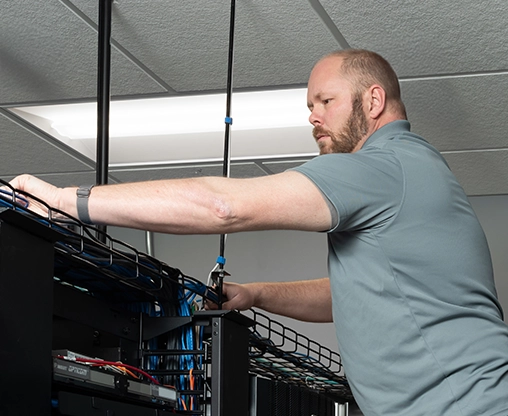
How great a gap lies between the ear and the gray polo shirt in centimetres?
21

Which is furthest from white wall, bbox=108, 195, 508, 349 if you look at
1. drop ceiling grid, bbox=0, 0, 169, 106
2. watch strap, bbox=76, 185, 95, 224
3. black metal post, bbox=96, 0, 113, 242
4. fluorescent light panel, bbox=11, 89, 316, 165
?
watch strap, bbox=76, 185, 95, 224

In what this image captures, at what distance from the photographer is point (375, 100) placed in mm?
1542

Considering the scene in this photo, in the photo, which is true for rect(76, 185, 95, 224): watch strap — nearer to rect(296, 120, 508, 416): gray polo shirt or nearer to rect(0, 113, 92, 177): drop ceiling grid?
rect(296, 120, 508, 416): gray polo shirt

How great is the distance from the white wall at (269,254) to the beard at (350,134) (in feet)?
8.57

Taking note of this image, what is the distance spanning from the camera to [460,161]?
3.50m

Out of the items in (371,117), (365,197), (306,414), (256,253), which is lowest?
(306,414)

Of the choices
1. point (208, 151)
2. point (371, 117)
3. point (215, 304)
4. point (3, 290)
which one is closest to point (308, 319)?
point (215, 304)

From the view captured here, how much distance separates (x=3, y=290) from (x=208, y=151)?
262 cm

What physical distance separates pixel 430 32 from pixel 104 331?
1529 mm

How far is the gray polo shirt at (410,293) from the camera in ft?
3.97

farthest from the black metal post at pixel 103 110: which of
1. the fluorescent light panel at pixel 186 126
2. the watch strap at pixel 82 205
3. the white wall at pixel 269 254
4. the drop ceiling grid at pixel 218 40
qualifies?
the white wall at pixel 269 254

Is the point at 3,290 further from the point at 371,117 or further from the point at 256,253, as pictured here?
the point at 256,253

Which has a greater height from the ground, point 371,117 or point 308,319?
point 371,117

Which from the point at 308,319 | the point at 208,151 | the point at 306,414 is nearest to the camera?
the point at 306,414
